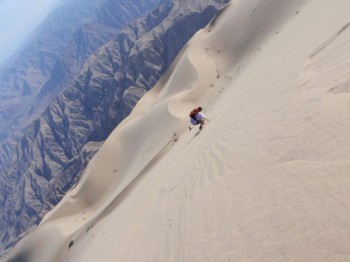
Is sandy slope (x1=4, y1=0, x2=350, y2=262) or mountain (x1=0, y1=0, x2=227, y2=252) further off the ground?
sandy slope (x1=4, y1=0, x2=350, y2=262)

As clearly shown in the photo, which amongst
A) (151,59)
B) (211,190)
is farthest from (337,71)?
(151,59)

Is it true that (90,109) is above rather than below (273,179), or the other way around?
below

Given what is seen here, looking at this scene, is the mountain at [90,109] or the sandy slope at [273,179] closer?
the sandy slope at [273,179]

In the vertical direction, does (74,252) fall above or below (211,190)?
below

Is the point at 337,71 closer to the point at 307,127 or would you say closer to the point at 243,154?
the point at 307,127

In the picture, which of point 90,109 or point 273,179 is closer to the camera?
point 273,179

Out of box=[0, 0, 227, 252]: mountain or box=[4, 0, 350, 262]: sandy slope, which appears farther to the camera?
box=[0, 0, 227, 252]: mountain

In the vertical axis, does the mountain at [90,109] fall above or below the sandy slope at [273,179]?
below

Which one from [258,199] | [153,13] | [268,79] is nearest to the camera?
[258,199]
